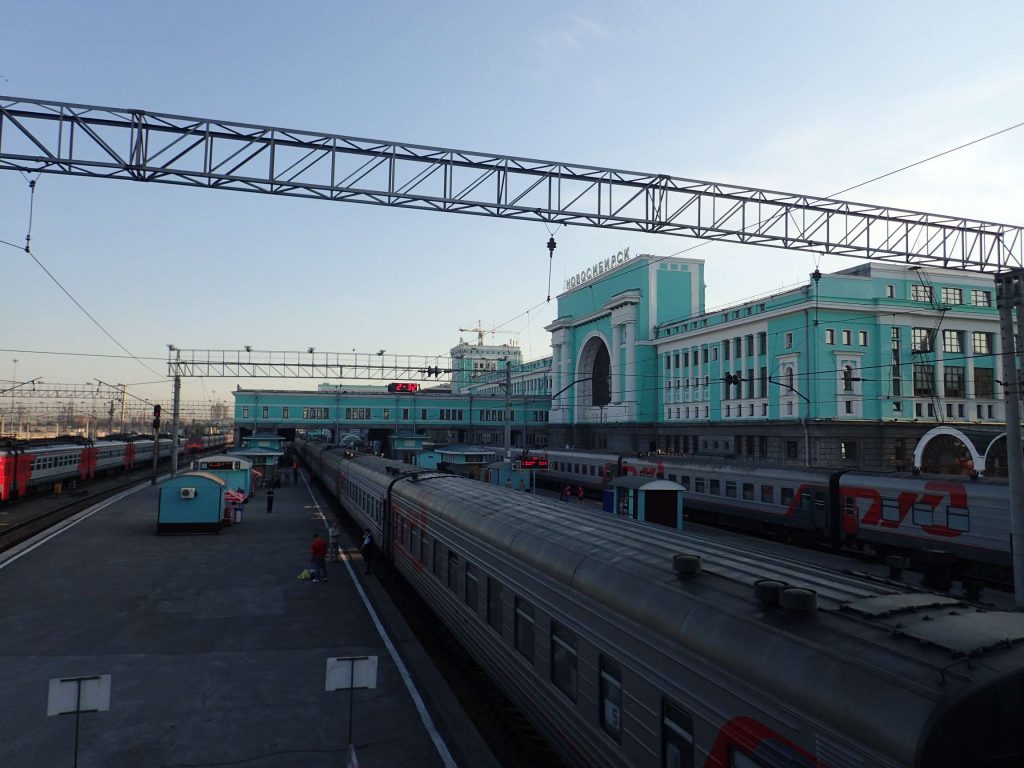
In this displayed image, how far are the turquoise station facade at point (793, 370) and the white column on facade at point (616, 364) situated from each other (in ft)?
0.50

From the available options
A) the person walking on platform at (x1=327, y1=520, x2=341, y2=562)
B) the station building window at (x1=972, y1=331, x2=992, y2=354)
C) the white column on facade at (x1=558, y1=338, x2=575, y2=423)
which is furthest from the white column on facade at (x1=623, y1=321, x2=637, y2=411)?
the person walking on platform at (x1=327, y1=520, x2=341, y2=562)

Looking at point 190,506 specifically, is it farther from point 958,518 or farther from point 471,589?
point 958,518

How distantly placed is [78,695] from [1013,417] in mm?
14371

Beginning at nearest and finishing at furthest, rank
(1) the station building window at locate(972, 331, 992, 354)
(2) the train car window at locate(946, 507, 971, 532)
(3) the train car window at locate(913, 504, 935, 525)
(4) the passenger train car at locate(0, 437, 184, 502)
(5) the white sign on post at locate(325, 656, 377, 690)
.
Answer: (5) the white sign on post at locate(325, 656, 377, 690)
(2) the train car window at locate(946, 507, 971, 532)
(3) the train car window at locate(913, 504, 935, 525)
(4) the passenger train car at locate(0, 437, 184, 502)
(1) the station building window at locate(972, 331, 992, 354)

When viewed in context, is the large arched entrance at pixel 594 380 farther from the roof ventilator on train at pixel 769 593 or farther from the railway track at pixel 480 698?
the roof ventilator on train at pixel 769 593

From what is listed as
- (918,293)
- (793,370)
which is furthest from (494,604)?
(918,293)

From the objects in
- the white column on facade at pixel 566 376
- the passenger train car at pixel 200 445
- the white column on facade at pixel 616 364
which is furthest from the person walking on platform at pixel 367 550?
the passenger train car at pixel 200 445

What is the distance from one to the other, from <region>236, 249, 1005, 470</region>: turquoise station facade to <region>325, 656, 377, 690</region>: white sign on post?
28.8 m

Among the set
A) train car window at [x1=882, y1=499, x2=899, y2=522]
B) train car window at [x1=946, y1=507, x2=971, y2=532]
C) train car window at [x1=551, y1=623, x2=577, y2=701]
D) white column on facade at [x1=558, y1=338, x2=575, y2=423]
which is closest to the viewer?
train car window at [x1=551, y1=623, x2=577, y2=701]

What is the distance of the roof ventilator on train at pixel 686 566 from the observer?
6.61 metres

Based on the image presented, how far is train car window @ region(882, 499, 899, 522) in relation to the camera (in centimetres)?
2073

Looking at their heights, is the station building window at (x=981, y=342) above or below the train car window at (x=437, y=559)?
above

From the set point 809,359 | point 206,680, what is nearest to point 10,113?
point 206,680

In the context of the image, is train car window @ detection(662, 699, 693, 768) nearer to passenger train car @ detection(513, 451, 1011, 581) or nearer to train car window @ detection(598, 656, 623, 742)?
train car window @ detection(598, 656, 623, 742)
